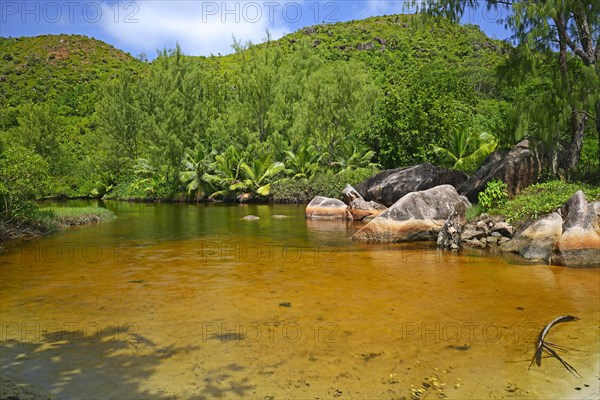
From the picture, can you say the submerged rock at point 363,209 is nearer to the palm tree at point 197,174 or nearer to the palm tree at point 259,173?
the palm tree at point 259,173

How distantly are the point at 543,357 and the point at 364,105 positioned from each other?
34.3 m

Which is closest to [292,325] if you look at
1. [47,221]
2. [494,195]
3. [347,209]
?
[494,195]

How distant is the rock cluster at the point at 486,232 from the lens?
11.7 metres

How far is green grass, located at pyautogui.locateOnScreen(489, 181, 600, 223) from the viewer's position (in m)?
11.0

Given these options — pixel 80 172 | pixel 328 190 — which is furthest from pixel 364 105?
pixel 80 172

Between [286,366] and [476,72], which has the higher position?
[476,72]

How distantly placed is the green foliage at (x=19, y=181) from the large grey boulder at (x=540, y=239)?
14.4m

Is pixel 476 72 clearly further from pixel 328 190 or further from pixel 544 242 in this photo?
pixel 544 242

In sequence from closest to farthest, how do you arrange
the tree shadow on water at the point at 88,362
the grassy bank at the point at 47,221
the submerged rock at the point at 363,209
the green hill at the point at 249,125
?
the tree shadow on water at the point at 88,362 < the grassy bank at the point at 47,221 < the submerged rock at the point at 363,209 < the green hill at the point at 249,125

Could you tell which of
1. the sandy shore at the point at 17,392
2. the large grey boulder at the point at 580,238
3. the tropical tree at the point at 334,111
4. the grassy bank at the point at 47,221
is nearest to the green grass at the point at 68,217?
the grassy bank at the point at 47,221

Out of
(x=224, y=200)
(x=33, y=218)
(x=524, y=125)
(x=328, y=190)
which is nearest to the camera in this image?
(x=524, y=125)

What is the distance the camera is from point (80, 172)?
45844 mm

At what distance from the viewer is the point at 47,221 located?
51.5ft

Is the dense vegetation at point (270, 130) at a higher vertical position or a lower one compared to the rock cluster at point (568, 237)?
higher
